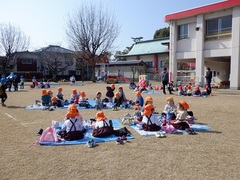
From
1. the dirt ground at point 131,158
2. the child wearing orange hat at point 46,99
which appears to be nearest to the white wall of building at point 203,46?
the dirt ground at point 131,158

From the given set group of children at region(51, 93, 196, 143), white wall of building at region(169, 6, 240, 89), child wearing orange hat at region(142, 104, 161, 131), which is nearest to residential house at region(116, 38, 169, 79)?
white wall of building at region(169, 6, 240, 89)

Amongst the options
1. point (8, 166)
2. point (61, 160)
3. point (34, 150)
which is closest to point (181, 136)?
point (61, 160)

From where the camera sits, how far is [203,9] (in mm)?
20172

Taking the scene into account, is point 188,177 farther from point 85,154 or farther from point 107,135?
point 107,135

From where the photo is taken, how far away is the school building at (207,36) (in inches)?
734

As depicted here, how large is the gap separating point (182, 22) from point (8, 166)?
843 inches

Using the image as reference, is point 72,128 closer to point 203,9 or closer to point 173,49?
point 203,9

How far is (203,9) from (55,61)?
95.3ft

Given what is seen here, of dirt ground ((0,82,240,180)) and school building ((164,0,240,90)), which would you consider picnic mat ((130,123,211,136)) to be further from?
school building ((164,0,240,90))

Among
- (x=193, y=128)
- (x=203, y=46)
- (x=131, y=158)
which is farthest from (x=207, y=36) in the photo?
(x=131, y=158)

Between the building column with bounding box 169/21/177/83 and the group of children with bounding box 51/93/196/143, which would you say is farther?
the building column with bounding box 169/21/177/83

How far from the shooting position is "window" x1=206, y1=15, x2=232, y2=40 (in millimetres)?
19406

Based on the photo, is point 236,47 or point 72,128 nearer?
point 72,128

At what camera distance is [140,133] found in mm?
6230
